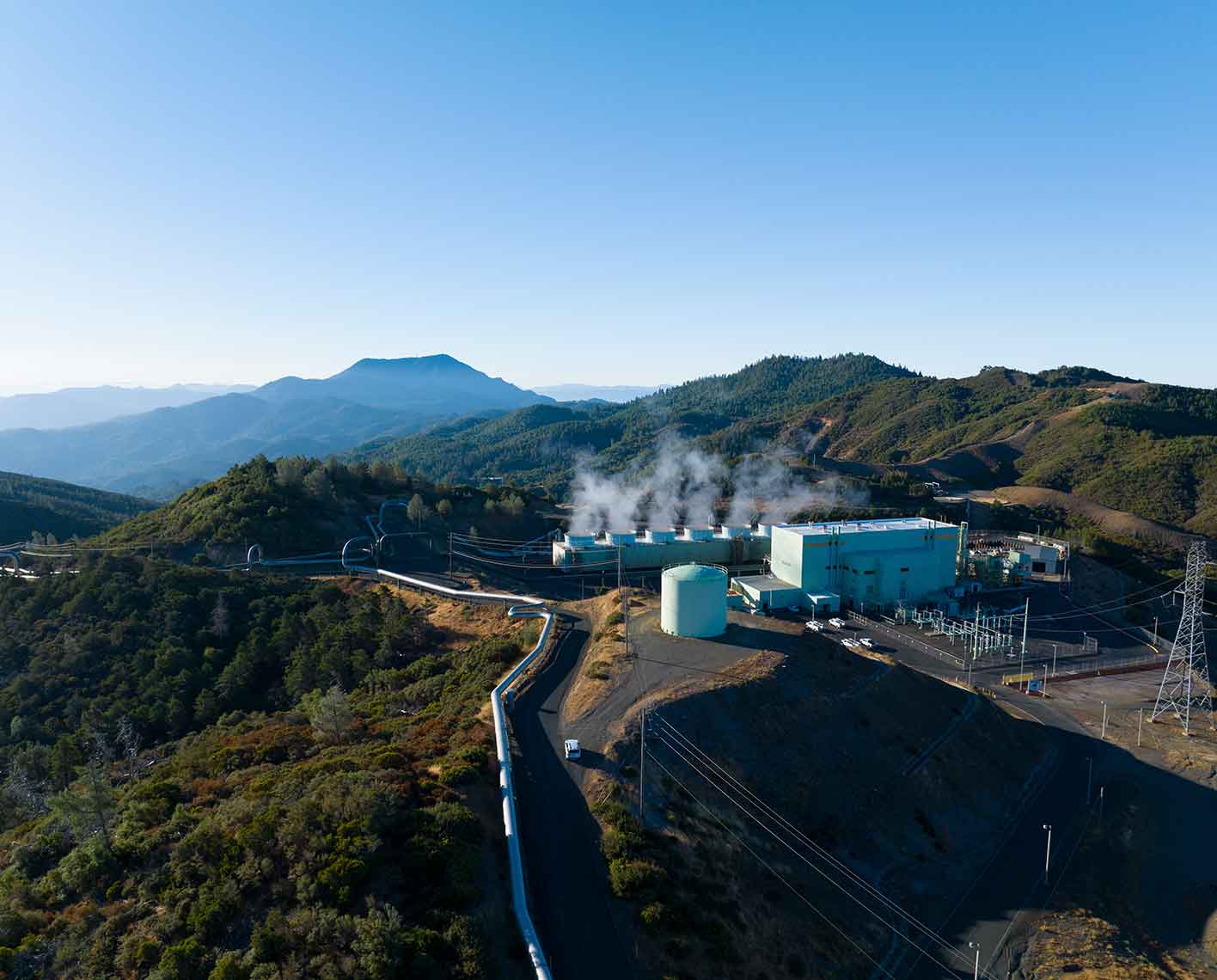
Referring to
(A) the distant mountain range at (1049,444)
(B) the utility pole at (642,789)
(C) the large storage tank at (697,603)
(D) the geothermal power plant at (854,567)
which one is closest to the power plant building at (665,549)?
(D) the geothermal power plant at (854,567)

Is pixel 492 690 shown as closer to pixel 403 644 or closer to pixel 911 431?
pixel 403 644

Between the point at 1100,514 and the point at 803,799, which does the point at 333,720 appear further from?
the point at 1100,514

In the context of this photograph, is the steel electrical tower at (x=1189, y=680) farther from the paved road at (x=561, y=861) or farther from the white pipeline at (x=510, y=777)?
the white pipeline at (x=510, y=777)

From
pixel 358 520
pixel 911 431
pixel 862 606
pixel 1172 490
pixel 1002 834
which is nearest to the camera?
pixel 1002 834

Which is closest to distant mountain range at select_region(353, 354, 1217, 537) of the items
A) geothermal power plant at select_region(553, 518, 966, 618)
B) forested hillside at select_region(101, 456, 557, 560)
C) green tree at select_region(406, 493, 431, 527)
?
geothermal power plant at select_region(553, 518, 966, 618)

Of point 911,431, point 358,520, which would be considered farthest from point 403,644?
point 911,431

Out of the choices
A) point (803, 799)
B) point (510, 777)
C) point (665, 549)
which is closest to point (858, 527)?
point (665, 549)
